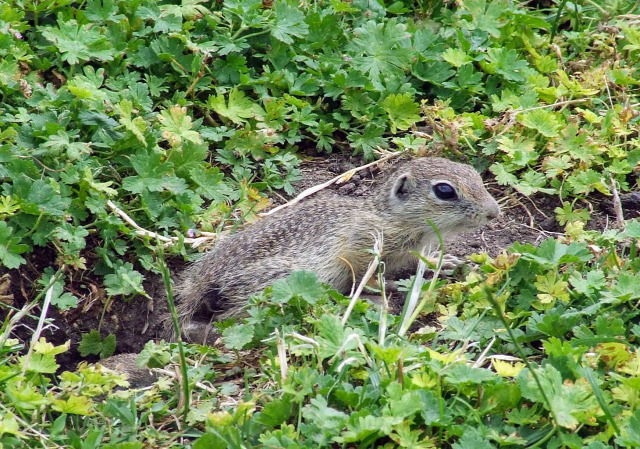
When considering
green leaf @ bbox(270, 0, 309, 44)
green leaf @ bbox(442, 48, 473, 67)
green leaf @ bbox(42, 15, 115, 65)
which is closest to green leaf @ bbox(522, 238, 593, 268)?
green leaf @ bbox(442, 48, 473, 67)

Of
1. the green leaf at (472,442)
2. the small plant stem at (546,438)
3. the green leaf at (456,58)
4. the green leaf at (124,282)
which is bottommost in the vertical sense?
the green leaf at (124,282)

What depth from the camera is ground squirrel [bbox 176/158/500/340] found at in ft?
18.1

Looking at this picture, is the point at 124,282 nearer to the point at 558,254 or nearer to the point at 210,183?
the point at 210,183

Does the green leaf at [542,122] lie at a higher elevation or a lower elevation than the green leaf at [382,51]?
lower

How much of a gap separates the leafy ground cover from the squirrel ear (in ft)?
1.89

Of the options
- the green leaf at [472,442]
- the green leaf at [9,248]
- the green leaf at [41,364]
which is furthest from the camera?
the green leaf at [9,248]

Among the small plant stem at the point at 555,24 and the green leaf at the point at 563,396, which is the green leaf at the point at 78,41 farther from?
the green leaf at the point at 563,396

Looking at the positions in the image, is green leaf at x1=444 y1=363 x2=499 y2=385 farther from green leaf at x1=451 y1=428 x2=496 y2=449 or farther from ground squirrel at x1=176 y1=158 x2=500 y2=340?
ground squirrel at x1=176 y1=158 x2=500 y2=340

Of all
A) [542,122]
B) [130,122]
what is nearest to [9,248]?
[130,122]

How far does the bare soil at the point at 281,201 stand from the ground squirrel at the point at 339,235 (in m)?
0.20

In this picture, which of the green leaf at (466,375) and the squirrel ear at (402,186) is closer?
the green leaf at (466,375)

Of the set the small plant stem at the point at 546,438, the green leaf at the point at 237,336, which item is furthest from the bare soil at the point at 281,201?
the small plant stem at the point at 546,438

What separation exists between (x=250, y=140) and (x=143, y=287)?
1.42 m

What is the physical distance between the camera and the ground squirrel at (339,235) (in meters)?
5.53
